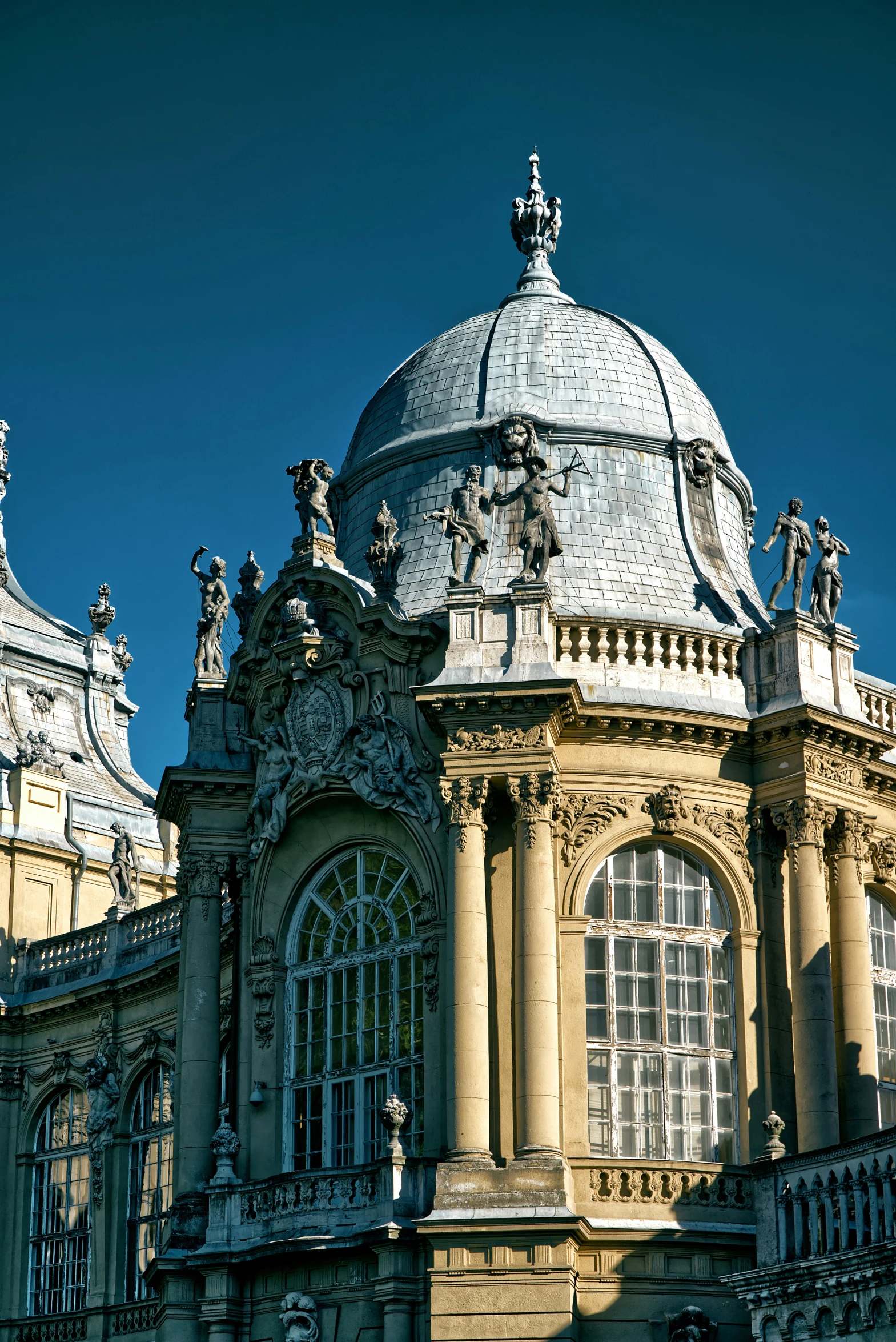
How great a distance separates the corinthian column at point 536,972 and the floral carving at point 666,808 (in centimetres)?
168

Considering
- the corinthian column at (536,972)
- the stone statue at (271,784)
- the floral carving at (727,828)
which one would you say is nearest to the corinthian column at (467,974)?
the corinthian column at (536,972)

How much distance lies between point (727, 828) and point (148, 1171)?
48.1 feet

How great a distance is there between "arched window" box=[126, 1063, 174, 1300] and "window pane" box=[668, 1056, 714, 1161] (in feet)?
40.8

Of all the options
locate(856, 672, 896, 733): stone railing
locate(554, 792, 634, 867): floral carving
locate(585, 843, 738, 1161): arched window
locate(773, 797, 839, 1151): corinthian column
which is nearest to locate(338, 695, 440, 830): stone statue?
locate(554, 792, 634, 867): floral carving

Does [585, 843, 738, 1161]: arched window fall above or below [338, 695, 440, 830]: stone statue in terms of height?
below

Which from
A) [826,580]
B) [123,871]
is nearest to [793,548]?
[826,580]

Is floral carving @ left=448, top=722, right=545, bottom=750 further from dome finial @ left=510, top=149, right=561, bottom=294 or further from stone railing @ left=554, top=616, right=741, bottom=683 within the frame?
dome finial @ left=510, top=149, right=561, bottom=294

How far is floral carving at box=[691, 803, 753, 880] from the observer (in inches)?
1205

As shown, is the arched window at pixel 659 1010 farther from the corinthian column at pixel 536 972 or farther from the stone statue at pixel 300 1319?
the stone statue at pixel 300 1319

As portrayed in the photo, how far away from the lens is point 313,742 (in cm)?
3153

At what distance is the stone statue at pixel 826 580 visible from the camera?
3219cm

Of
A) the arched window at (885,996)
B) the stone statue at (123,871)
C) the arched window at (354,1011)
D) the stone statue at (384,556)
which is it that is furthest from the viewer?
the stone statue at (123,871)

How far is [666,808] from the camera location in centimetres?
3033

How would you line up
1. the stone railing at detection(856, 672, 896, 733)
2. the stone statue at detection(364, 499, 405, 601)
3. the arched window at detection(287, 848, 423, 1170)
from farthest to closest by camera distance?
the stone railing at detection(856, 672, 896, 733)
the stone statue at detection(364, 499, 405, 601)
the arched window at detection(287, 848, 423, 1170)
